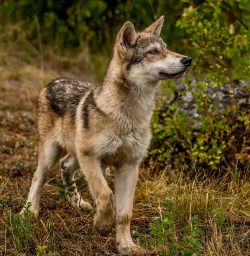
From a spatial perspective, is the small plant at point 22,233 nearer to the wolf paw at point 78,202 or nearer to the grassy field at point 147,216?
the grassy field at point 147,216

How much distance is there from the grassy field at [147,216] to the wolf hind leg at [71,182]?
0.09 m

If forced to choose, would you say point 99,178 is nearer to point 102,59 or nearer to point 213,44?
point 213,44

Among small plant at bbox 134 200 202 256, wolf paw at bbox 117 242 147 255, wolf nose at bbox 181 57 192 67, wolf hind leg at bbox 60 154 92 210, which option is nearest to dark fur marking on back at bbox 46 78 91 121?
wolf hind leg at bbox 60 154 92 210

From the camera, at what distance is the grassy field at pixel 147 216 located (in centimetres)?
556

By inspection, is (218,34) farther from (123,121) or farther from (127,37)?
(123,121)

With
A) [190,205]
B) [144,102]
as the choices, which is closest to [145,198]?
[190,205]

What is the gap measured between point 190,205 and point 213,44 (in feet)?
6.80

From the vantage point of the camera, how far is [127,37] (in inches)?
241

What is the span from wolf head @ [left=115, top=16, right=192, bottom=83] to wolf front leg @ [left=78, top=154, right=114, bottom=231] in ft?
2.50

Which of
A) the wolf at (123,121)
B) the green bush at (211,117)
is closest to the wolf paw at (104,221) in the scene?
the wolf at (123,121)

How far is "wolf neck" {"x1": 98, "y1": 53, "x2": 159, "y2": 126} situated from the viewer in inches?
236

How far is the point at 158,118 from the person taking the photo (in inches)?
321

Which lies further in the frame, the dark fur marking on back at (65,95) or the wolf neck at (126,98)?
the dark fur marking on back at (65,95)

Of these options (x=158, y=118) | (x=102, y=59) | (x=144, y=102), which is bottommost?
(x=102, y=59)
